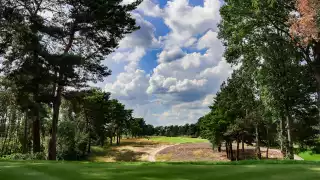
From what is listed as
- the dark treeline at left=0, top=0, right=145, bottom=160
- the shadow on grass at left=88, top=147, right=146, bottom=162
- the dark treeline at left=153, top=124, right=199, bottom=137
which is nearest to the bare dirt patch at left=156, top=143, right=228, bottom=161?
the shadow on grass at left=88, top=147, right=146, bottom=162

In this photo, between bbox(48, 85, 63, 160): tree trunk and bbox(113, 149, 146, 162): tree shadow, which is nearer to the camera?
bbox(48, 85, 63, 160): tree trunk

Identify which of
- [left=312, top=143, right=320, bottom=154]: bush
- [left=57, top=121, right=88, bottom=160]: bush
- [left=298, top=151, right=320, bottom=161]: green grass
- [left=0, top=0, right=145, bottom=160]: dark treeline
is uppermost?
[left=0, top=0, right=145, bottom=160]: dark treeline

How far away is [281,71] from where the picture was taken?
3053 centimetres

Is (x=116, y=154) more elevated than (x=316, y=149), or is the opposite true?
(x=316, y=149)

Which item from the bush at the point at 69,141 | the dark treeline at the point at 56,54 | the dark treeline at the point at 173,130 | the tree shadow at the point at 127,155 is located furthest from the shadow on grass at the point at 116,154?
the dark treeline at the point at 173,130

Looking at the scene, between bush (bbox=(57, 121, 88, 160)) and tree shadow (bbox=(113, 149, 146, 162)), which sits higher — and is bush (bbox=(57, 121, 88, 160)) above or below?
above

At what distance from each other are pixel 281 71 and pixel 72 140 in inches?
1209

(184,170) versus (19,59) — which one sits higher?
(19,59)

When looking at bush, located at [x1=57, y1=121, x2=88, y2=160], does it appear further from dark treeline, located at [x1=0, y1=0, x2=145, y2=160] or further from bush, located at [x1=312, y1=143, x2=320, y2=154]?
bush, located at [x1=312, y1=143, x2=320, y2=154]

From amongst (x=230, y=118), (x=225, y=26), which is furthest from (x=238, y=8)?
(x=230, y=118)

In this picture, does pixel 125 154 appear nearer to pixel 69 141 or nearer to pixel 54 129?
pixel 69 141

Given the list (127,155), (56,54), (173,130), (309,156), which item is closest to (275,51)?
(56,54)

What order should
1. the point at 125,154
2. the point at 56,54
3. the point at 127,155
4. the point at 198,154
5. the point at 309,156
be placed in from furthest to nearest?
the point at 125,154
the point at 127,155
the point at 198,154
the point at 309,156
the point at 56,54

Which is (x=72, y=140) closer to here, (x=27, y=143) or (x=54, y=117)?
(x=27, y=143)
